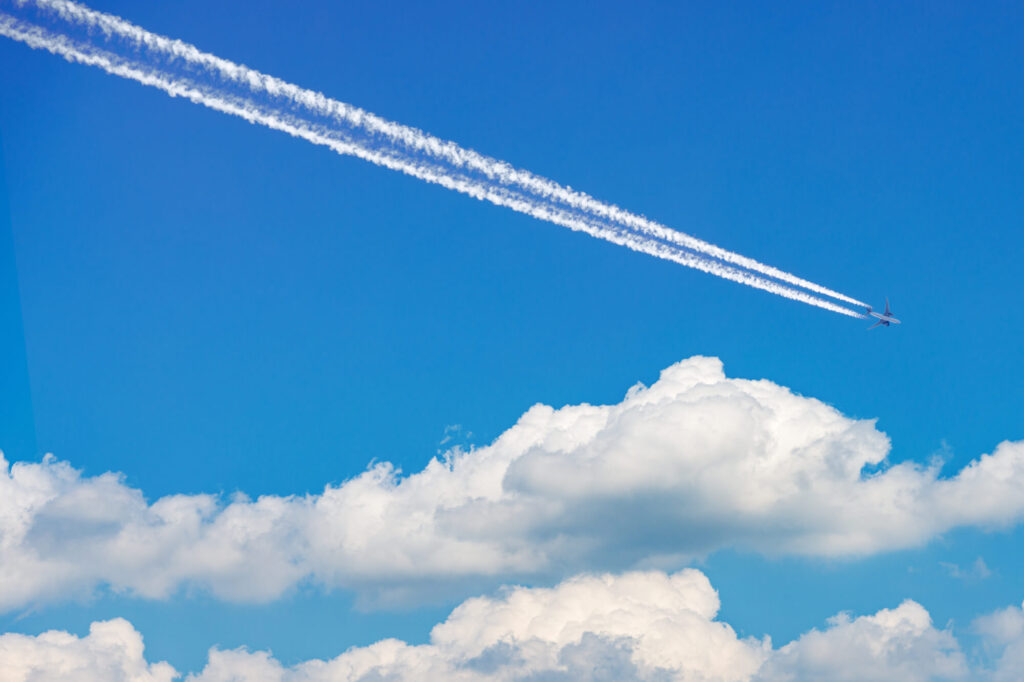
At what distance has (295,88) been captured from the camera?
52.8 m

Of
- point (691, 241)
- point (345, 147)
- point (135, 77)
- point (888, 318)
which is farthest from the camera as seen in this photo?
point (888, 318)

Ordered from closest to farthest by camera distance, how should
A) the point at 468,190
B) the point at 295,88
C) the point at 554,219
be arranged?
the point at 295,88 → the point at 468,190 → the point at 554,219

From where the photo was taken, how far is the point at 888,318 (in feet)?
342

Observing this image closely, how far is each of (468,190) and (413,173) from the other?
377 cm

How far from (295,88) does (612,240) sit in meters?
24.7

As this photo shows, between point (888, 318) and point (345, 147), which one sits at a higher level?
point (888, 318)

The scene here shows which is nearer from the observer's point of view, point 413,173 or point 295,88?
point 295,88

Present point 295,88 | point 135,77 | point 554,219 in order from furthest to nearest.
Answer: point 554,219 → point 295,88 → point 135,77

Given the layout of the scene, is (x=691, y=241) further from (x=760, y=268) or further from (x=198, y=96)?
(x=198, y=96)

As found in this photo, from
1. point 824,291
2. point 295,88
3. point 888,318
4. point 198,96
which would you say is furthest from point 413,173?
point 888,318

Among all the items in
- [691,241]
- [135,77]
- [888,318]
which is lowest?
[135,77]

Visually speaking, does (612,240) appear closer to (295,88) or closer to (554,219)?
(554,219)

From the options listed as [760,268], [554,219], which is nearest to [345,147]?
[554,219]

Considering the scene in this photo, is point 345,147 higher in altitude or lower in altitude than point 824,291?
lower
